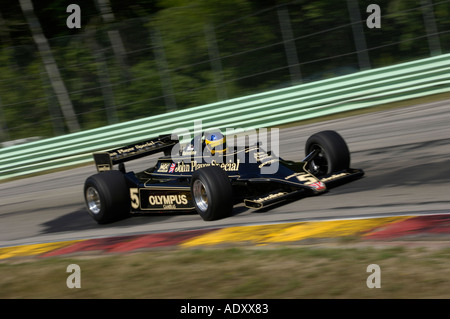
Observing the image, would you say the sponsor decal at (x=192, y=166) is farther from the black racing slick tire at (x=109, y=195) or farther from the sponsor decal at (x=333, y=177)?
the sponsor decal at (x=333, y=177)

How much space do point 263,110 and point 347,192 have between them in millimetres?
7480

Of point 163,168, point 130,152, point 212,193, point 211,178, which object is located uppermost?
point 130,152

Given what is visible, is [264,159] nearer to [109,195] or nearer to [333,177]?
[333,177]

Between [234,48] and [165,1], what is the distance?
1082cm

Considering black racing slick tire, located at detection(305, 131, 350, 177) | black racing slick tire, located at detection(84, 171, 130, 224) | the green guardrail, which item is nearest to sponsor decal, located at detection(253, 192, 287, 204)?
black racing slick tire, located at detection(305, 131, 350, 177)

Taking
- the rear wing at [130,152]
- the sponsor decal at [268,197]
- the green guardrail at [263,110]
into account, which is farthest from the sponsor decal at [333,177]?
the green guardrail at [263,110]

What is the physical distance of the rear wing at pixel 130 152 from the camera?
9070 mm

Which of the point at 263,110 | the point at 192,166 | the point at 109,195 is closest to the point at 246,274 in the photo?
the point at 192,166

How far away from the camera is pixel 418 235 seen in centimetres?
540

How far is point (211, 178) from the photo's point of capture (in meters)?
7.09

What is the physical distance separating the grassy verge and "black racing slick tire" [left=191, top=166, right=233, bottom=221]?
92cm

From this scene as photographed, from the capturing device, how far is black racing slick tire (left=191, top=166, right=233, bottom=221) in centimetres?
711

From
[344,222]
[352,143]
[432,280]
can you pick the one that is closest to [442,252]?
[432,280]

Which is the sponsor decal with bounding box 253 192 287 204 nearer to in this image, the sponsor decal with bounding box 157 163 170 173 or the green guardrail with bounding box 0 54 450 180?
the sponsor decal with bounding box 157 163 170 173
